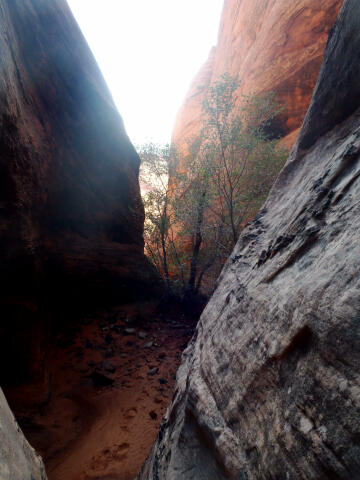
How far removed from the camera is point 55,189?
284 inches

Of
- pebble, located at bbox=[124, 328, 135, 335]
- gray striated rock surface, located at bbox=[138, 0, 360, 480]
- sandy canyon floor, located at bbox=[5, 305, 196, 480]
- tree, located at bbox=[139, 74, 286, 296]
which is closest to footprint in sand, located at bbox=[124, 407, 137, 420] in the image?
sandy canyon floor, located at bbox=[5, 305, 196, 480]

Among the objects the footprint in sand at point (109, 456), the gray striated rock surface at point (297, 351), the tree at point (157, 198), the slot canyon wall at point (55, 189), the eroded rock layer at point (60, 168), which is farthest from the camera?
the tree at point (157, 198)

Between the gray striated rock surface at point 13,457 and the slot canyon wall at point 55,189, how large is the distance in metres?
3.60

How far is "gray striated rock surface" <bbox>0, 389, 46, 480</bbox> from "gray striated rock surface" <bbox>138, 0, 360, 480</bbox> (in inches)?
60.1

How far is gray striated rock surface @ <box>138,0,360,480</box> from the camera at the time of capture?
4.65ft

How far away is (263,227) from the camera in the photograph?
169 inches

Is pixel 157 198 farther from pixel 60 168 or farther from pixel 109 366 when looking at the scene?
pixel 109 366

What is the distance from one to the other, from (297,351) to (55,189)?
8.00 m

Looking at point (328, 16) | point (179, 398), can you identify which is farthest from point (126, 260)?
point (328, 16)

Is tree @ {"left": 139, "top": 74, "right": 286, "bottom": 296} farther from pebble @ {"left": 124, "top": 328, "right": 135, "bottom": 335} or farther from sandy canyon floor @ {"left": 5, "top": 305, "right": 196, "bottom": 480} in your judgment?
sandy canyon floor @ {"left": 5, "top": 305, "right": 196, "bottom": 480}

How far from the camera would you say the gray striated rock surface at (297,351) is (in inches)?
55.8

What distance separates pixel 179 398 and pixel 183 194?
863 cm

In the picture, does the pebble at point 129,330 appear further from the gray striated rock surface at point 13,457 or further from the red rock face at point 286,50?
the red rock face at point 286,50

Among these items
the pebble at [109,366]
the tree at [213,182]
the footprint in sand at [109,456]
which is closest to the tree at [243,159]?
the tree at [213,182]
